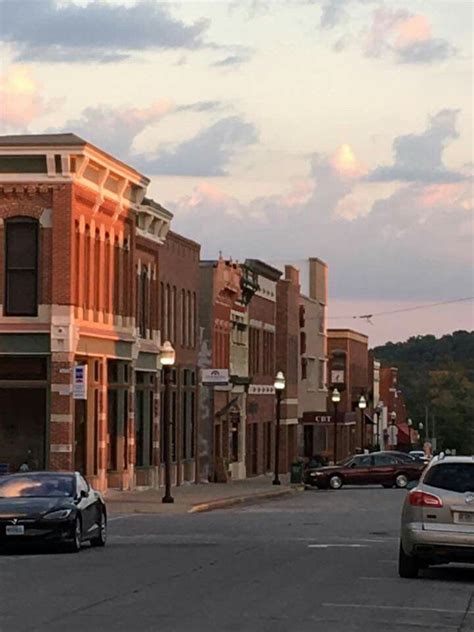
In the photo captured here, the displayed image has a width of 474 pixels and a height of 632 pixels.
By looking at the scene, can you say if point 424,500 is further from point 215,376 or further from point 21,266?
point 215,376

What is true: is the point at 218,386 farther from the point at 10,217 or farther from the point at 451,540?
the point at 451,540

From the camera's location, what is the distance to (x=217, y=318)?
67625 mm

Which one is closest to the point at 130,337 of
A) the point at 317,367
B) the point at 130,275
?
the point at 130,275

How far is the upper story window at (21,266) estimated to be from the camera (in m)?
45.2

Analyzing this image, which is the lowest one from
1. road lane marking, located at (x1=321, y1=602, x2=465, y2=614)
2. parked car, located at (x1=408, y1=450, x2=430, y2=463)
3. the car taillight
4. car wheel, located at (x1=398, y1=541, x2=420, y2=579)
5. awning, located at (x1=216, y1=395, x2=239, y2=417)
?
road lane marking, located at (x1=321, y1=602, x2=465, y2=614)

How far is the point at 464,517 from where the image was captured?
66.8ft

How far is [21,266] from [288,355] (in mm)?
40487

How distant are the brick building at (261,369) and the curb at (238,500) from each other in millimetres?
15427

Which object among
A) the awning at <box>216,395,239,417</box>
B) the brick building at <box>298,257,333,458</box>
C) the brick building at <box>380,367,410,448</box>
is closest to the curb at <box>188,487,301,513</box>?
the awning at <box>216,395,239,417</box>

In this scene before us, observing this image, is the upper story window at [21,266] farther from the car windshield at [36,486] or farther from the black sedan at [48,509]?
the car windshield at [36,486]

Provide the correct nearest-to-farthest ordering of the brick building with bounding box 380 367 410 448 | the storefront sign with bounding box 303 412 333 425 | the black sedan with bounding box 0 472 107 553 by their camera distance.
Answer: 1. the black sedan with bounding box 0 472 107 553
2. the storefront sign with bounding box 303 412 333 425
3. the brick building with bounding box 380 367 410 448

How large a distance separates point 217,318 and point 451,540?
1874 inches

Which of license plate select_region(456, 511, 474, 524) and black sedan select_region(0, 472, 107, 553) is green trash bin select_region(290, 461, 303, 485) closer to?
black sedan select_region(0, 472, 107, 553)

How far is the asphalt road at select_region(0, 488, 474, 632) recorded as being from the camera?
1554cm
